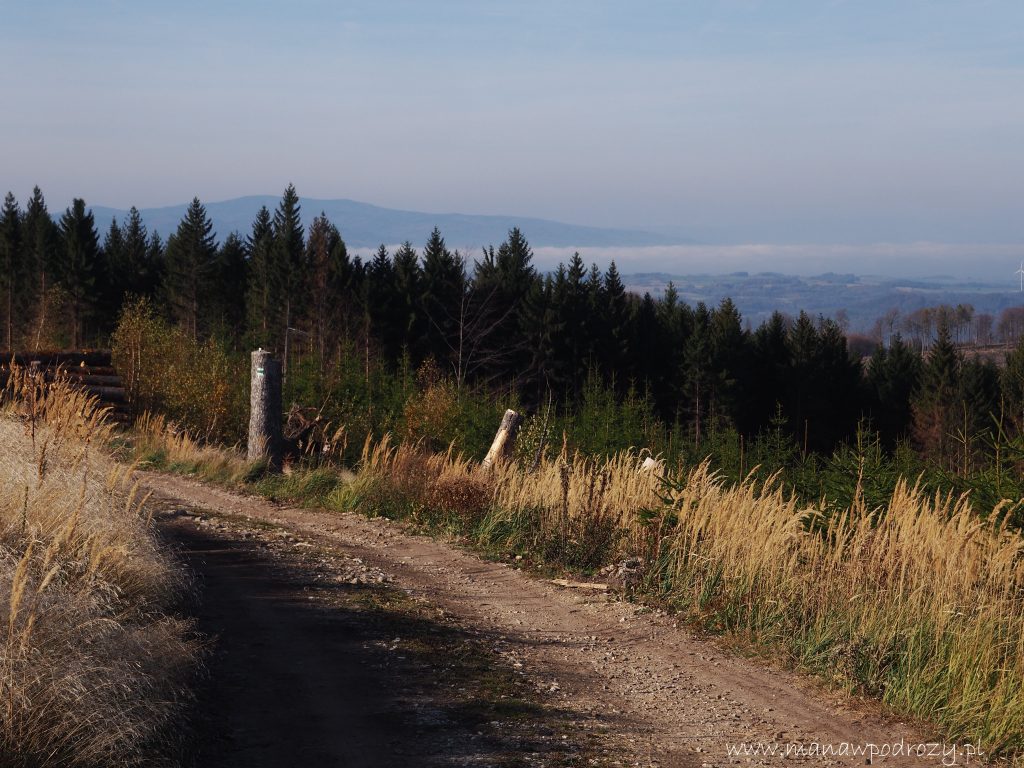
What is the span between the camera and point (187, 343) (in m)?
21.0

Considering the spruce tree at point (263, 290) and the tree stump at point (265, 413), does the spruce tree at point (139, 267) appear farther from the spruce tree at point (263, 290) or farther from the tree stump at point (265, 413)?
the tree stump at point (265, 413)

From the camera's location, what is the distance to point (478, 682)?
5891mm

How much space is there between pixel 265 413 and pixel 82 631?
9918mm

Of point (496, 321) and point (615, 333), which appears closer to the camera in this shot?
point (496, 321)

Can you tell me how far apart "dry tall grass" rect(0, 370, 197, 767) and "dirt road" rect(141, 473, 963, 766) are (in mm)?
363

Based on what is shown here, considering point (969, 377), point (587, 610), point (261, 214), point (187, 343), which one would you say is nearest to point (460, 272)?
point (261, 214)

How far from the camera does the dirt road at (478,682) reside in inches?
193

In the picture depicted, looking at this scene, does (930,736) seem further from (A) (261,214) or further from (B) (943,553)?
(A) (261,214)

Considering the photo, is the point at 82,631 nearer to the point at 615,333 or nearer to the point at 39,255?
the point at 615,333

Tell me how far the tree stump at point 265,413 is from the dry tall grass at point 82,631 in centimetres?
685

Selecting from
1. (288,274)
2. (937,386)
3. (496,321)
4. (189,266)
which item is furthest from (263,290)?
(937,386)

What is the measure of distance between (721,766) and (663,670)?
154 centimetres

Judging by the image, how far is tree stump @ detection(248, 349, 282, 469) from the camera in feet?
47.6

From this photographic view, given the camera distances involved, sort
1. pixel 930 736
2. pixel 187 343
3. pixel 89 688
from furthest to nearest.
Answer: pixel 187 343
pixel 930 736
pixel 89 688
